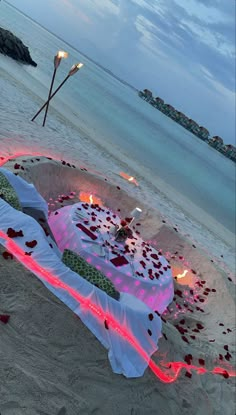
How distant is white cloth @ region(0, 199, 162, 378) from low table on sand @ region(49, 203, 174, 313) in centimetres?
182

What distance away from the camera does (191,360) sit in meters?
6.48

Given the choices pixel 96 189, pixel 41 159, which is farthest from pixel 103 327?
pixel 96 189

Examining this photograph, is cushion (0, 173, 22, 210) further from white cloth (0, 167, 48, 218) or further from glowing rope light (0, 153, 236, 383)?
glowing rope light (0, 153, 236, 383)

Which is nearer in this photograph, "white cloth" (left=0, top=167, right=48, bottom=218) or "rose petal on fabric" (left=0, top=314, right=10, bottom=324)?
"rose petal on fabric" (left=0, top=314, right=10, bottom=324)

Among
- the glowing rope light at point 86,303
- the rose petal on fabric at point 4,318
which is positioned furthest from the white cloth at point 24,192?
the rose petal on fabric at point 4,318

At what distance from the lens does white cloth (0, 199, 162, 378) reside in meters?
5.05

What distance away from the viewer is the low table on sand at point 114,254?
7.50 metres

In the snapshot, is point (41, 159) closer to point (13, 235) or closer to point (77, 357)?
point (13, 235)

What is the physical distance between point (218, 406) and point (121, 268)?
3.06 m

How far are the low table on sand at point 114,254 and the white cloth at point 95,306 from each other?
1.82 metres

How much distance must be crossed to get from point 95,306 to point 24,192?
328 cm

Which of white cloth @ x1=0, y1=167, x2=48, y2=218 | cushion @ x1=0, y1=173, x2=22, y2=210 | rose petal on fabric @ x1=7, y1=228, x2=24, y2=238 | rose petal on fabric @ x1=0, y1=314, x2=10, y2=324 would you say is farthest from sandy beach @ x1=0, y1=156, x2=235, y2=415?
white cloth @ x1=0, y1=167, x2=48, y2=218

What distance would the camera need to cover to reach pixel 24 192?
7422 millimetres

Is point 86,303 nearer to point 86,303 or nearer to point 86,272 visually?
point 86,303
